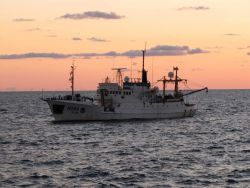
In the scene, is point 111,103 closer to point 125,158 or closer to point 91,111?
point 91,111

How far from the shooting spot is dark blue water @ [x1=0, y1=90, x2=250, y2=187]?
117 feet

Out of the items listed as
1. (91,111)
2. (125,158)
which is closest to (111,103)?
(91,111)

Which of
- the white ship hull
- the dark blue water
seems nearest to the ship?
the white ship hull

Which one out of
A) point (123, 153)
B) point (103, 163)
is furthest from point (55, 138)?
point (103, 163)

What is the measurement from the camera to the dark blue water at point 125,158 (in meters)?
35.8

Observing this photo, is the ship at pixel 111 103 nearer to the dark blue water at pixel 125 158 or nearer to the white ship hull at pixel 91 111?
the white ship hull at pixel 91 111

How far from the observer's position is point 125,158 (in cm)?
4628

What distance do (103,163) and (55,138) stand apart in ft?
74.6

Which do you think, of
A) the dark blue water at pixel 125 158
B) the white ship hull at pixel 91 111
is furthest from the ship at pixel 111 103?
the dark blue water at pixel 125 158

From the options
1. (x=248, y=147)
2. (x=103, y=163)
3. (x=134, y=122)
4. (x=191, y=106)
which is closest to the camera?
(x=103, y=163)

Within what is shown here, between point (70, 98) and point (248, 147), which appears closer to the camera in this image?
point (248, 147)

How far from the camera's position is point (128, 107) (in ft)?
290

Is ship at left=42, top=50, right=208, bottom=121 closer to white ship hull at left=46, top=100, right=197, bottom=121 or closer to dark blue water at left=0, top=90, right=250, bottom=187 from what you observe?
white ship hull at left=46, top=100, right=197, bottom=121

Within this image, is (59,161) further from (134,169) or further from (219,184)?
(219,184)
